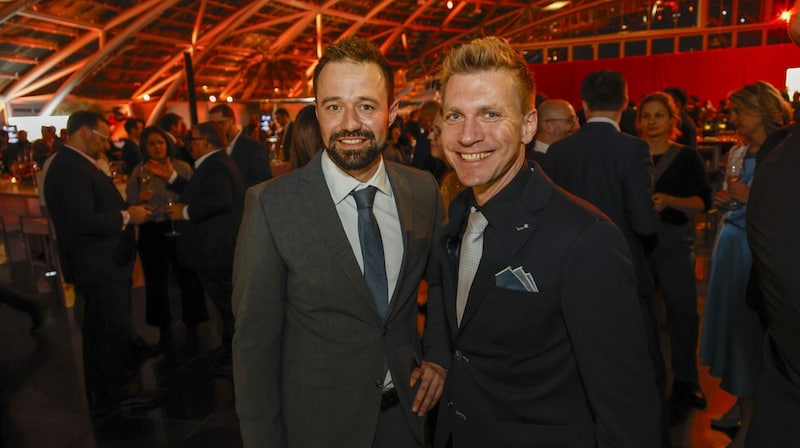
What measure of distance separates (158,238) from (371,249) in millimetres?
3359

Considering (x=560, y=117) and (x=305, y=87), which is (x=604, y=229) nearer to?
(x=560, y=117)

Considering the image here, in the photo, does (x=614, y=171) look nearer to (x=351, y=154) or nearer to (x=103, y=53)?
(x=351, y=154)

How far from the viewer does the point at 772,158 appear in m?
1.19

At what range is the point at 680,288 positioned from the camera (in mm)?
3059

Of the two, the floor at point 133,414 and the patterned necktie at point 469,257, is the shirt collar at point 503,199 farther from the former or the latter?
the floor at point 133,414

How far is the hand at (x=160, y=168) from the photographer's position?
167 inches

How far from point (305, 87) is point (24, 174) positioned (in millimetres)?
31152

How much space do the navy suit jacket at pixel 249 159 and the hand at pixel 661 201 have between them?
10.3ft

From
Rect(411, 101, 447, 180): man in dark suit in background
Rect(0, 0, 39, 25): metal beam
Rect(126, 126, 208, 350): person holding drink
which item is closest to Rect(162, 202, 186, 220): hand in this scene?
Rect(126, 126, 208, 350): person holding drink

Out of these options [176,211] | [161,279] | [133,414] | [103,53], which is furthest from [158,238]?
[103,53]

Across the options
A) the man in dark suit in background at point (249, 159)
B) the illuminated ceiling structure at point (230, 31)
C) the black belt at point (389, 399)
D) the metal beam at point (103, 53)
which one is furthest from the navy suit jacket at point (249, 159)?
the metal beam at point (103, 53)

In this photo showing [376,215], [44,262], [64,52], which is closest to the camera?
[376,215]

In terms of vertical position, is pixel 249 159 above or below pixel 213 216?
above

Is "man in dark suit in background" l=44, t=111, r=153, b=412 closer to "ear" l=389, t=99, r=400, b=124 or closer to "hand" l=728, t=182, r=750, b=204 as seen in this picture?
"ear" l=389, t=99, r=400, b=124
